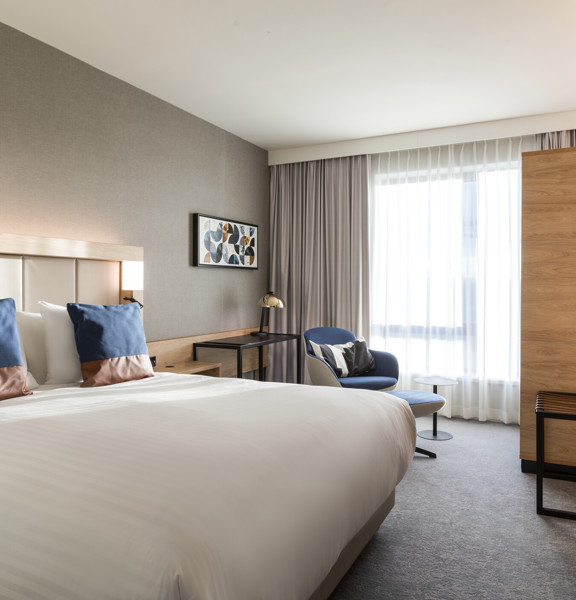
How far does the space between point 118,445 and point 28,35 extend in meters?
2.65

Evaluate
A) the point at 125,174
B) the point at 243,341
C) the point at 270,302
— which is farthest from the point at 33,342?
the point at 270,302

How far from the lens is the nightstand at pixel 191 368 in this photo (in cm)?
380

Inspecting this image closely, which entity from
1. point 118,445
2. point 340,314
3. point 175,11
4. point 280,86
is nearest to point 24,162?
point 175,11

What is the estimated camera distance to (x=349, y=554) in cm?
201

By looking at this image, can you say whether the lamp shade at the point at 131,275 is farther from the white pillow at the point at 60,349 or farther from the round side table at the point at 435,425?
the round side table at the point at 435,425

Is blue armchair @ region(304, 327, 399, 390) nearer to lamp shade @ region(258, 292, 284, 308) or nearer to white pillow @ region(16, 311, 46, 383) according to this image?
lamp shade @ region(258, 292, 284, 308)

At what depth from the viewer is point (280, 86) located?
378cm

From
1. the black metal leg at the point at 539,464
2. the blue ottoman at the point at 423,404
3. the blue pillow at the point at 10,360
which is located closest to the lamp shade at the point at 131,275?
the blue pillow at the point at 10,360

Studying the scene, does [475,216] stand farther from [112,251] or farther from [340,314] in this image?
[112,251]

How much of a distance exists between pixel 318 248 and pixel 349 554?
3.75 meters

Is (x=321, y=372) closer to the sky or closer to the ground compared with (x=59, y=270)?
closer to the ground

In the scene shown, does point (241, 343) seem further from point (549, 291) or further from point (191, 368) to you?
point (549, 291)

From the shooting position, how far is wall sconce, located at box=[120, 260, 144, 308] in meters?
3.56

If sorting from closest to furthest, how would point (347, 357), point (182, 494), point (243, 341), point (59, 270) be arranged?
point (182, 494) → point (59, 270) → point (347, 357) → point (243, 341)
